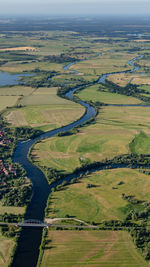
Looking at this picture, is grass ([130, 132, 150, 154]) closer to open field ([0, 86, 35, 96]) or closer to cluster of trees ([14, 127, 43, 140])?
cluster of trees ([14, 127, 43, 140])

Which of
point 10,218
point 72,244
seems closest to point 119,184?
point 72,244

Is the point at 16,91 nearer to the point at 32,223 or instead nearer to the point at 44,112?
the point at 44,112

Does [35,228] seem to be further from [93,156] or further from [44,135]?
[44,135]

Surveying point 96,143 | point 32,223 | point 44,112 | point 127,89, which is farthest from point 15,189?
point 127,89

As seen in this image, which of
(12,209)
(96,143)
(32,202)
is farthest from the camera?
(96,143)

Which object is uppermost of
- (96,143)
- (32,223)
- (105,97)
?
(105,97)

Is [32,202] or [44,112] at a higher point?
[44,112]
